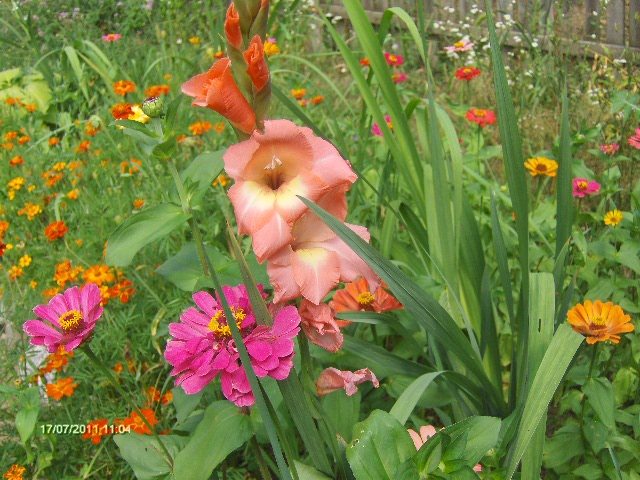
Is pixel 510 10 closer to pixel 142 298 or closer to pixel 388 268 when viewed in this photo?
pixel 142 298

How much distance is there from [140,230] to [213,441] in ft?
1.19

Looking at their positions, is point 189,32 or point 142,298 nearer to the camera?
point 142,298

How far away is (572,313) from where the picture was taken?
120 centimetres

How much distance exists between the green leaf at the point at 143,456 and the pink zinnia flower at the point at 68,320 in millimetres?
235

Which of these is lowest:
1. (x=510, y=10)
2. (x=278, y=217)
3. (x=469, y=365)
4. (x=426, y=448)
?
(x=510, y=10)

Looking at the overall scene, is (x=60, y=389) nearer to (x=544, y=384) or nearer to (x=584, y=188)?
(x=544, y=384)

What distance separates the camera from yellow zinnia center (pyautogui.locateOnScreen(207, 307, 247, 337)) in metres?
0.95

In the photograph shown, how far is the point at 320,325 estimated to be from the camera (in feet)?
2.86

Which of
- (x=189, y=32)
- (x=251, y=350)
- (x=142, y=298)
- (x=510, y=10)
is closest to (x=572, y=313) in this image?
(x=251, y=350)

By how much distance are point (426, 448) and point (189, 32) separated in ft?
13.4

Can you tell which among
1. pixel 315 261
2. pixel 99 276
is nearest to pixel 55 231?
pixel 99 276

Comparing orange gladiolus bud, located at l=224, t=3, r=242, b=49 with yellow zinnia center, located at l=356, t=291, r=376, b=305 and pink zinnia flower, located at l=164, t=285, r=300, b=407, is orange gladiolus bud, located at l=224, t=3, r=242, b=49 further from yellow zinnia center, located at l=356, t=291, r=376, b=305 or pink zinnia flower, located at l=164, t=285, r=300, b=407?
yellow zinnia center, located at l=356, t=291, r=376, b=305

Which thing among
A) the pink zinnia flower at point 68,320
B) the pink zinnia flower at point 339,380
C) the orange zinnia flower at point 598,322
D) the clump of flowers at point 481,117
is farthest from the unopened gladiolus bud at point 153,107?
the clump of flowers at point 481,117

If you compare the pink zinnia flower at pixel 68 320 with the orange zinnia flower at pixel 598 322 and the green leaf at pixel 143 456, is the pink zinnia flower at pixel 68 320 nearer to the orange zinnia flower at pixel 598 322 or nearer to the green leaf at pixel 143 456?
the green leaf at pixel 143 456
